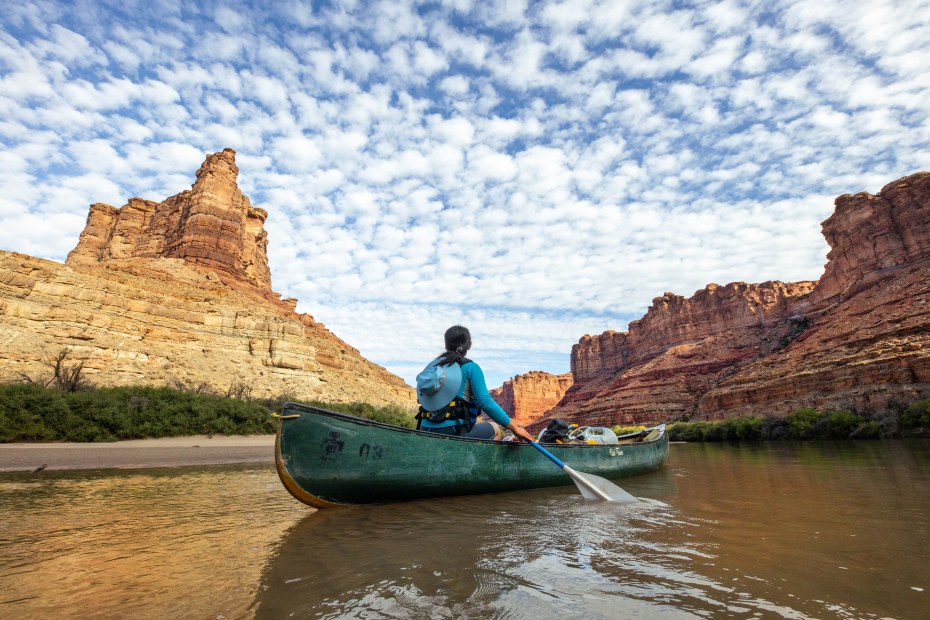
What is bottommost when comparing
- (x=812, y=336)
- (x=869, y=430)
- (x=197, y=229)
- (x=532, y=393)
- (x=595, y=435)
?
(x=595, y=435)

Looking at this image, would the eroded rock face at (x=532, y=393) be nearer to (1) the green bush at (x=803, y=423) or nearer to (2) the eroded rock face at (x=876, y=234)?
(2) the eroded rock face at (x=876, y=234)

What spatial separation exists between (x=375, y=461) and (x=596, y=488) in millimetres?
2745

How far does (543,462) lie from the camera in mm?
6020

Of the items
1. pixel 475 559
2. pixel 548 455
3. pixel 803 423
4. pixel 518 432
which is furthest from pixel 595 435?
pixel 803 423

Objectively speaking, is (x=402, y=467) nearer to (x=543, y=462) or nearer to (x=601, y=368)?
(x=543, y=462)

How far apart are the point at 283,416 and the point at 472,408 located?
7.38ft

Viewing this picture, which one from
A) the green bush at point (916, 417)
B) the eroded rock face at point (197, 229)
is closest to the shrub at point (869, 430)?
the green bush at point (916, 417)

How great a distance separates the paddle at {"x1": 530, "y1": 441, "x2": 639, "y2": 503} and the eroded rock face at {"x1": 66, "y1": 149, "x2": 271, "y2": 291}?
5393 centimetres

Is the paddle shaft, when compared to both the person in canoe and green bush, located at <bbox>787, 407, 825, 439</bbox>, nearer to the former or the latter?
the person in canoe

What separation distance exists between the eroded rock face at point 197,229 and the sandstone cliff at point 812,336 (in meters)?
54.3

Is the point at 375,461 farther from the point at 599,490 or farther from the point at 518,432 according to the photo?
the point at 599,490

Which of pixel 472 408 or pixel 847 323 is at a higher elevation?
pixel 847 323

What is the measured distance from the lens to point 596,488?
527 centimetres

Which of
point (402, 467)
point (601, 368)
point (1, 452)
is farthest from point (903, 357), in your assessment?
point (601, 368)
